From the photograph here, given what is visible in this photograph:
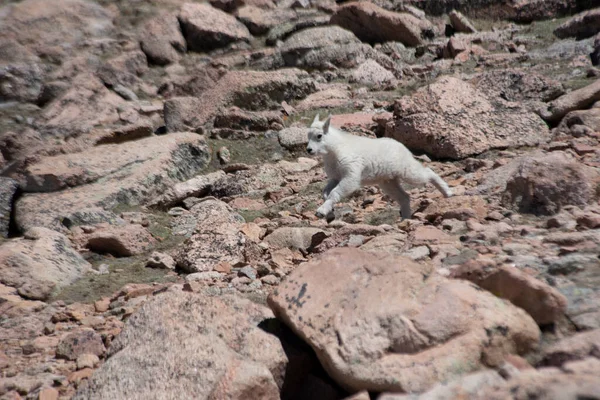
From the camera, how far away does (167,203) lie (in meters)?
9.87

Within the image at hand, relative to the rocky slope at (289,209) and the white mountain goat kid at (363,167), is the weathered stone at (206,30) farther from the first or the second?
the white mountain goat kid at (363,167)

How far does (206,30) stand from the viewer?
19359 millimetres

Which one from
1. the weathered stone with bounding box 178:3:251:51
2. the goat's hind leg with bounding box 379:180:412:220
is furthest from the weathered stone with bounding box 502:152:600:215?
the weathered stone with bounding box 178:3:251:51

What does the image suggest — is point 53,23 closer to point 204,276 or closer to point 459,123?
point 459,123

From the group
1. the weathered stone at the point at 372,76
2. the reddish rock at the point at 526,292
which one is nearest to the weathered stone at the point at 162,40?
the weathered stone at the point at 372,76

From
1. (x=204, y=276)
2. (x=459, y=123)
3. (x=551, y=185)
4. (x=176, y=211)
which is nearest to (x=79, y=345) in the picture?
(x=204, y=276)

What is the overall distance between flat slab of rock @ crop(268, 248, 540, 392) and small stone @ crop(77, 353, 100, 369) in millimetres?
1649

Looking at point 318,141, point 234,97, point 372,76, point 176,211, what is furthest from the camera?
point 372,76

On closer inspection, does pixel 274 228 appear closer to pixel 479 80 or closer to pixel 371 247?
pixel 371 247

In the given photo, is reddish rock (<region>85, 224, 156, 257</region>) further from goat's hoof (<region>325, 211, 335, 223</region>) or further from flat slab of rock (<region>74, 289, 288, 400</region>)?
flat slab of rock (<region>74, 289, 288, 400</region>)

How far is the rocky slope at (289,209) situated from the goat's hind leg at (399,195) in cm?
29

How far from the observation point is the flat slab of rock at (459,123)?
10.0 m

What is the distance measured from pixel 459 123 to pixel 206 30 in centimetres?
1140

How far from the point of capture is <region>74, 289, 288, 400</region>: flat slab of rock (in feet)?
12.5
